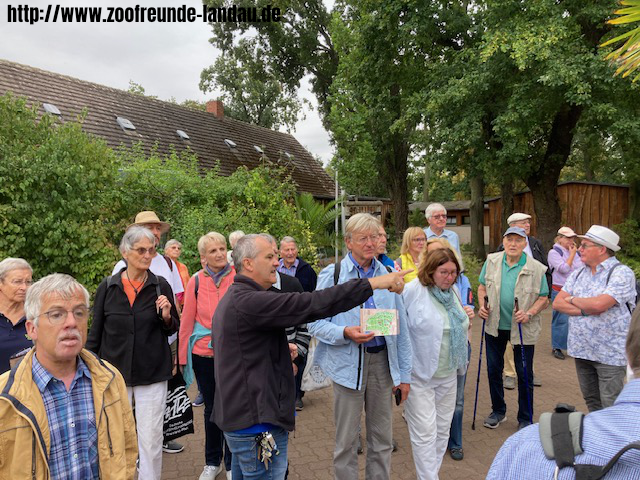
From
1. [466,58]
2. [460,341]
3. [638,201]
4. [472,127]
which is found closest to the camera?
[460,341]

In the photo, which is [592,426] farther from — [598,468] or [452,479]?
[452,479]

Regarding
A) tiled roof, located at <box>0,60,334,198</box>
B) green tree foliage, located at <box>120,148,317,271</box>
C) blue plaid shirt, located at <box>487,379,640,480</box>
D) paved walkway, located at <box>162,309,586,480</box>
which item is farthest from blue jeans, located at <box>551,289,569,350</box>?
tiled roof, located at <box>0,60,334,198</box>

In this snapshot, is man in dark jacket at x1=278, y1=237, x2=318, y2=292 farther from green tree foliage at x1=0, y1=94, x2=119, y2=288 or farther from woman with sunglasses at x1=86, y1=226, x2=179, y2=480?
green tree foliage at x1=0, y1=94, x2=119, y2=288

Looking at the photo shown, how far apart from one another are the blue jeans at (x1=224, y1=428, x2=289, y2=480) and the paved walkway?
1.37 m

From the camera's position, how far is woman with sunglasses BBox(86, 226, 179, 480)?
341cm

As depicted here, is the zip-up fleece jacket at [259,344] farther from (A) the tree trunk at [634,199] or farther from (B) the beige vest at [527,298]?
(A) the tree trunk at [634,199]

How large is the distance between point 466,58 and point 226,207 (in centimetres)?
897

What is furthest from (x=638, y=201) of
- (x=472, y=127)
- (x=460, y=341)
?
(x=460, y=341)

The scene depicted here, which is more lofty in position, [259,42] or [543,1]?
[259,42]

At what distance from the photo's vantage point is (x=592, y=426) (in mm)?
1131

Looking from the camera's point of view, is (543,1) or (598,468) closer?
(598,468)

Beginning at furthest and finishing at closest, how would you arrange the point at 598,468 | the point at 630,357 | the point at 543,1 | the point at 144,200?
the point at 543,1
the point at 144,200
the point at 630,357
the point at 598,468

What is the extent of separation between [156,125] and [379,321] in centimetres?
1682

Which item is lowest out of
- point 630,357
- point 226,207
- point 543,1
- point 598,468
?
point 598,468
